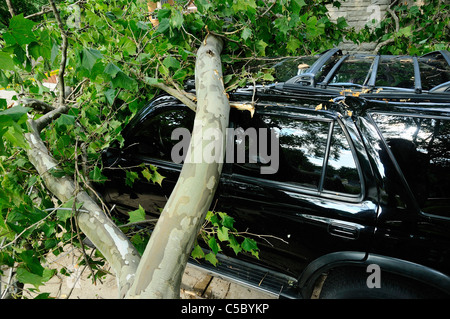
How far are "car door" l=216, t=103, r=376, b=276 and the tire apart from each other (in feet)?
0.73

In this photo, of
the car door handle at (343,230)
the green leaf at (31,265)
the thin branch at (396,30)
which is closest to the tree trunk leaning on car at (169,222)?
the green leaf at (31,265)

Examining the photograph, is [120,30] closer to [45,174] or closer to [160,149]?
[160,149]

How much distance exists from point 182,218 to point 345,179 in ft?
3.24

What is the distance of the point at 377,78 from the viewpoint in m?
1.67

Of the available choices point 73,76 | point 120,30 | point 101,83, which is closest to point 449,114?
point 101,83

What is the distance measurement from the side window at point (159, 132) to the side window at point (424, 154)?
1278 mm

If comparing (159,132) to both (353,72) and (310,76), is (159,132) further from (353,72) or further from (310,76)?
(353,72)

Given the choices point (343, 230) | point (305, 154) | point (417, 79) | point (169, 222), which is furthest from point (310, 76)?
point (169, 222)

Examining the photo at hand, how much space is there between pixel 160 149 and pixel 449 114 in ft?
6.00

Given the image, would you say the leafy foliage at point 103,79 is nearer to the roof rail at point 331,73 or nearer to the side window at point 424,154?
the roof rail at point 331,73

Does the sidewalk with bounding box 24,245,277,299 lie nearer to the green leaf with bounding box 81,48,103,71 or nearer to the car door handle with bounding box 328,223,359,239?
the car door handle with bounding box 328,223,359,239

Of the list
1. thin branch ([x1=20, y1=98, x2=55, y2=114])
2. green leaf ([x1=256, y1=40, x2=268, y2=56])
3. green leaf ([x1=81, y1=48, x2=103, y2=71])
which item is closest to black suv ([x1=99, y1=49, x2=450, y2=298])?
green leaf ([x1=256, y1=40, x2=268, y2=56])

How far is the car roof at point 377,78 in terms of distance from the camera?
1466 millimetres
